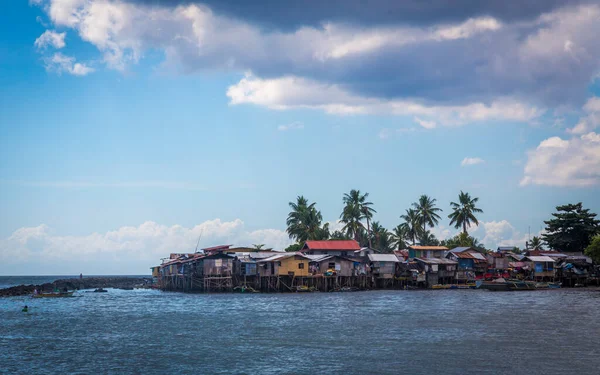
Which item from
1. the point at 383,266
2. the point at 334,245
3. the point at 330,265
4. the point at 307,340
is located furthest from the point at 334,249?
the point at 307,340

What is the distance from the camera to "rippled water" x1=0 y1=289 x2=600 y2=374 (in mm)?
26203

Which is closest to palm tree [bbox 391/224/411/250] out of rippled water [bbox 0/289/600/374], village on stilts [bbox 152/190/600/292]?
village on stilts [bbox 152/190/600/292]

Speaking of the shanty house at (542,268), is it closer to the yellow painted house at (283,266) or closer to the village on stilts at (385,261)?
the village on stilts at (385,261)

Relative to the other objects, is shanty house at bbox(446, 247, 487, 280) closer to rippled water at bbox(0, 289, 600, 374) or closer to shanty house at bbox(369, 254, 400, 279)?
shanty house at bbox(369, 254, 400, 279)

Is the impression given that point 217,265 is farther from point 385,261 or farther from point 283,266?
point 385,261

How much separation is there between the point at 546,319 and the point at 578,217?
66.0 meters

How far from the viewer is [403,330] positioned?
37062 millimetres

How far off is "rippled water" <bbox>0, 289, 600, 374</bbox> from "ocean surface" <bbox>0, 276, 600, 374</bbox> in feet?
0.19

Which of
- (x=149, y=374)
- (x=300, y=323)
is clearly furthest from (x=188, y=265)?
(x=149, y=374)

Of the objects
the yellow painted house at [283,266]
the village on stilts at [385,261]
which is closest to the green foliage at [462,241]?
the village on stilts at [385,261]

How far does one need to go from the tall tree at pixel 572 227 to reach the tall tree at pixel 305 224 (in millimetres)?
43166

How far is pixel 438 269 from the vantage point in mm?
87938

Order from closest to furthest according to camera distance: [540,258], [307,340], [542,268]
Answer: [307,340], [542,268], [540,258]

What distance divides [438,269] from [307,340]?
5894 cm
